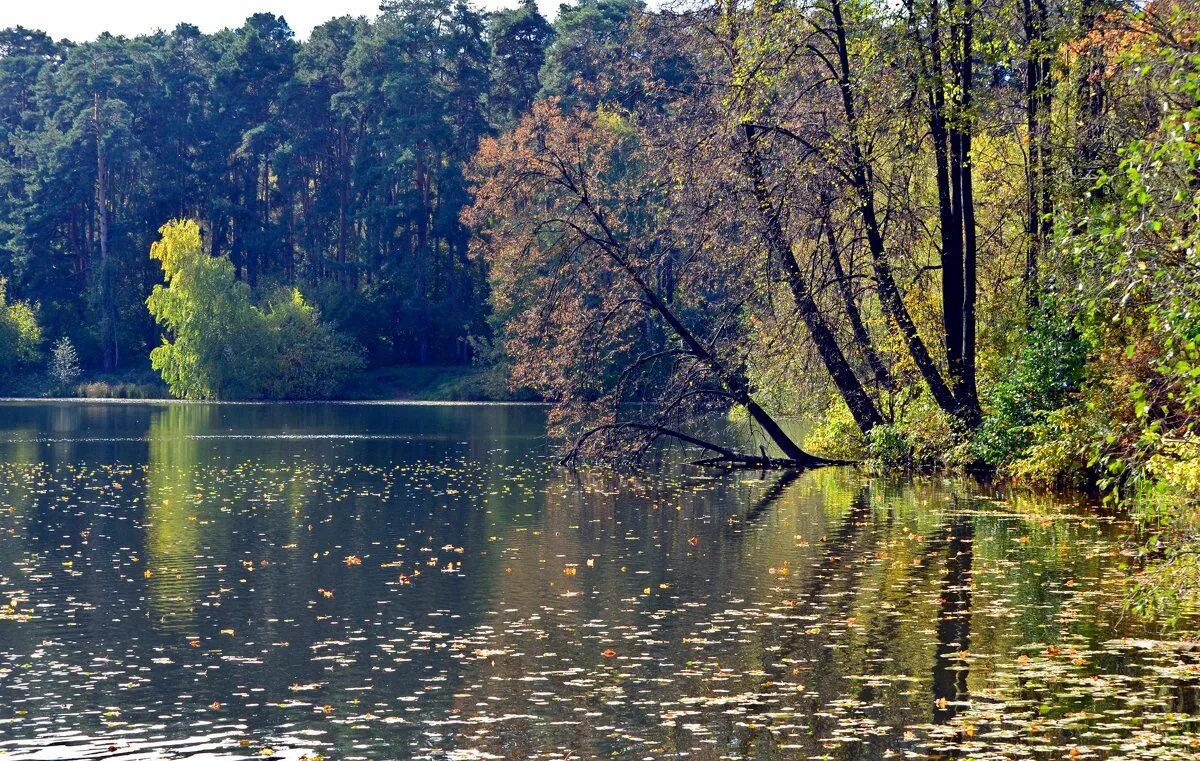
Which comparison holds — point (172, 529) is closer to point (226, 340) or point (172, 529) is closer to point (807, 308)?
point (807, 308)

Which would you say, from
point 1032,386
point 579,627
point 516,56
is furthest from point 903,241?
point 516,56

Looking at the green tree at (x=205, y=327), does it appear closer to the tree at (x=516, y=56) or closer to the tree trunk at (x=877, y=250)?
the tree at (x=516, y=56)

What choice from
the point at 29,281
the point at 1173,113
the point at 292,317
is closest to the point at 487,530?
the point at 1173,113

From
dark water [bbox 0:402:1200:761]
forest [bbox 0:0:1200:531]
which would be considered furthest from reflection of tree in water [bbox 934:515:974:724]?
forest [bbox 0:0:1200:531]

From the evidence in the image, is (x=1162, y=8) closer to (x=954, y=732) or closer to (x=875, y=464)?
(x=875, y=464)

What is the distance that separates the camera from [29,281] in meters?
88.6

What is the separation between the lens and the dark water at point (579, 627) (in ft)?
36.1

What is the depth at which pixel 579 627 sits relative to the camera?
14969 millimetres

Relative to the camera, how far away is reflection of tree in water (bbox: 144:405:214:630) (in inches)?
648

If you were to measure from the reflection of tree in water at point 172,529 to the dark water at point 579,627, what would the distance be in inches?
3.6

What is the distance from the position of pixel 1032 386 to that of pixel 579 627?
48.7 feet

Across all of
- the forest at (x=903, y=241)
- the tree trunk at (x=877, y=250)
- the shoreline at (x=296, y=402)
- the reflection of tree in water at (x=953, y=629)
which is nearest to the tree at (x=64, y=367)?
the shoreline at (x=296, y=402)

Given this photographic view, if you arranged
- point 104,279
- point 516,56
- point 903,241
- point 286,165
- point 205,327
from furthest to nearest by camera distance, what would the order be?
point 104,279 < point 286,165 < point 516,56 < point 205,327 < point 903,241

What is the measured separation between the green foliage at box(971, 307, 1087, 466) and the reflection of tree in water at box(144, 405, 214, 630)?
1399cm
